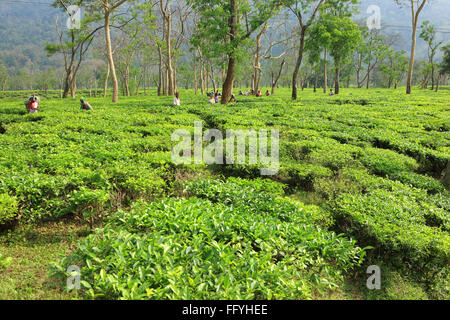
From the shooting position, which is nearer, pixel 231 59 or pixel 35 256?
pixel 35 256

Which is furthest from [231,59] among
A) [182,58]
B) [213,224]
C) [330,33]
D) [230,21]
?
[182,58]

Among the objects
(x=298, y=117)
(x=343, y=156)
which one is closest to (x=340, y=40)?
(x=298, y=117)

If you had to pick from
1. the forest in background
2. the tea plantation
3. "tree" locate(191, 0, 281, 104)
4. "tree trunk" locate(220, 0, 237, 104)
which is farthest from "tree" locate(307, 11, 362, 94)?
the tea plantation

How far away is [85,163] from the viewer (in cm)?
585

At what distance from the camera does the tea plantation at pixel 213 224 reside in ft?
9.89

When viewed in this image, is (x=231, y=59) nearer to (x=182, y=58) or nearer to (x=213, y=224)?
(x=213, y=224)

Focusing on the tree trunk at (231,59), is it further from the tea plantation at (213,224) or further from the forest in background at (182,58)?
the tea plantation at (213,224)

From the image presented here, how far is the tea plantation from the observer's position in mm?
3014

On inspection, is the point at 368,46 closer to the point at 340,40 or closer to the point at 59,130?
the point at 340,40

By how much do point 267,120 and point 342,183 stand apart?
6338 mm

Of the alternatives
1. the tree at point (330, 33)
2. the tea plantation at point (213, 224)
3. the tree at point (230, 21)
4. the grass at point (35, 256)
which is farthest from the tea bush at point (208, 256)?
the tree at point (330, 33)

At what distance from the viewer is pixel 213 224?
12.5 feet

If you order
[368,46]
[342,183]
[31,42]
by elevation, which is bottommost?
[342,183]
